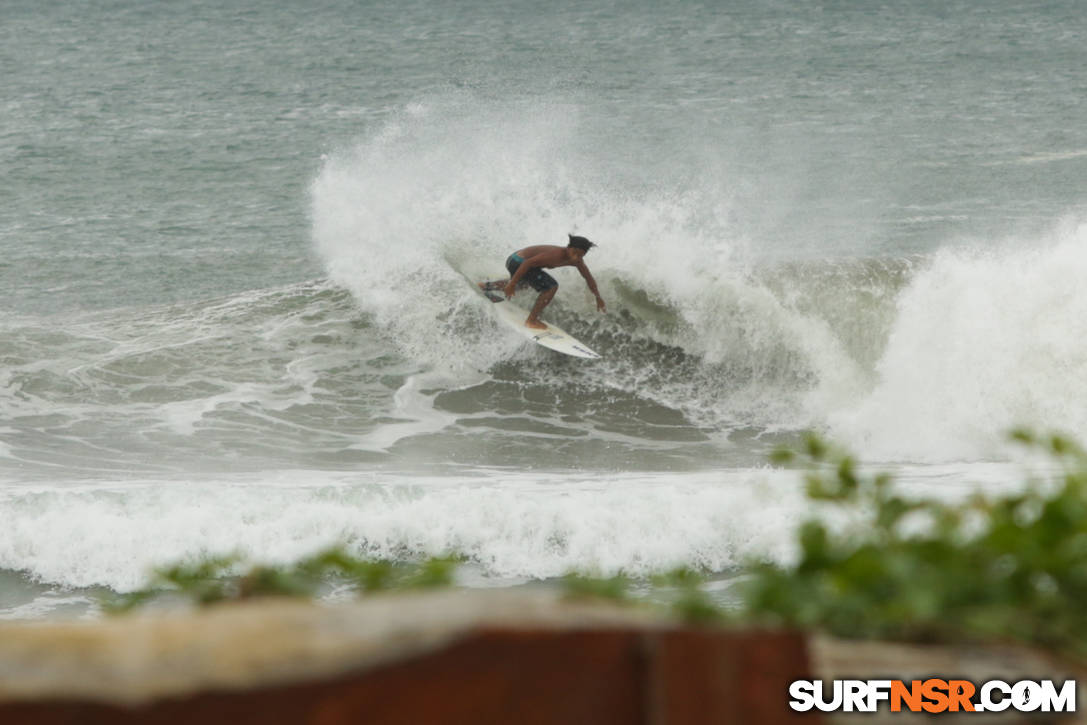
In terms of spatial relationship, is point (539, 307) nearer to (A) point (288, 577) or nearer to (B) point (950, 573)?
(A) point (288, 577)

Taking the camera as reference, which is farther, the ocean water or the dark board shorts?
the dark board shorts

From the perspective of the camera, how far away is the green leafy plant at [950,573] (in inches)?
81.9

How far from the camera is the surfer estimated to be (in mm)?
14328

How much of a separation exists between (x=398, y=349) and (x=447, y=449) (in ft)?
12.4

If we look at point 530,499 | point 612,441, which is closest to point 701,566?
point 530,499

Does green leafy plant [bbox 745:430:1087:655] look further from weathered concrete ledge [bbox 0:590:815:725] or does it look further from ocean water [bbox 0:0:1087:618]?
ocean water [bbox 0:0:1087:618]

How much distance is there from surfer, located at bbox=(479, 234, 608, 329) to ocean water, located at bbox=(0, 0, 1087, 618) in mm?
930

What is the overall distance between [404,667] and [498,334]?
14357mm

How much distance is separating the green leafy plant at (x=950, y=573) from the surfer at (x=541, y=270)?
12101 mm

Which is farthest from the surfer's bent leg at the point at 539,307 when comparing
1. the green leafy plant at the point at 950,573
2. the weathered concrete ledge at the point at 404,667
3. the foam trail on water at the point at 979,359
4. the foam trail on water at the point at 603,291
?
the weathered concrete ledge at the point at 404,667

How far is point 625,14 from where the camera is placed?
72.5 meters

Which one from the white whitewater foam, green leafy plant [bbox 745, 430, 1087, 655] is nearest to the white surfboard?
the white whitewater foam

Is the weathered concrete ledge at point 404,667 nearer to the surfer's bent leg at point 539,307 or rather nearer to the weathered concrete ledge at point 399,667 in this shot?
the weathered concrete ledge at point 399,667

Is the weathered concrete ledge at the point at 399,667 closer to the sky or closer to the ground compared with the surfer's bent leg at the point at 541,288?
closer to the ground
